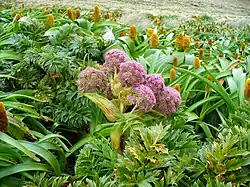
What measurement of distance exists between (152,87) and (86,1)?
30.8ft

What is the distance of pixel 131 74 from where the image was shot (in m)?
1.83

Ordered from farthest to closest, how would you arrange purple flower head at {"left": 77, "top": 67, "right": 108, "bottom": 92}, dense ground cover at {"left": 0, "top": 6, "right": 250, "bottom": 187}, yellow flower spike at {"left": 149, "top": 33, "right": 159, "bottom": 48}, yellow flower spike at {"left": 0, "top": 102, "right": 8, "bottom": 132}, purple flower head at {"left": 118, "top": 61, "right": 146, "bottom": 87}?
Result: yellow flower spike at {"left": 149, "top": 33, "right": 159, "bottom": 48} < purple flower head at {"left": 77, "top": 67, "right": 108, "bottom": 92} < purple flower head at {"left": 118, "top": 61, "right": 146, "bottom": 87} < yellow flower spike at {"left": 0, "top": 102, "right": 8, "bottom": 132} < dense ground cover at {"left": 0, "top": 6, "right": 250, "bottom": 187}

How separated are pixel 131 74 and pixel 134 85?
0.05 metres

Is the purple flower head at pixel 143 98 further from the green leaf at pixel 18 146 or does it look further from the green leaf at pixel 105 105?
the green leaf at pixel 18 146

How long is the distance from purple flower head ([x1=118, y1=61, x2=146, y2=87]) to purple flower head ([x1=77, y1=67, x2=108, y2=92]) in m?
0.13

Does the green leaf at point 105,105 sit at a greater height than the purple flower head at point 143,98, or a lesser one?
lesser

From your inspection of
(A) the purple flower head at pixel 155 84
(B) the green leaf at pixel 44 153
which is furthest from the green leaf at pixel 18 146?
(A) the purple flower head at pixel 155 84

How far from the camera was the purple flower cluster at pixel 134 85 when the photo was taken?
1789mm

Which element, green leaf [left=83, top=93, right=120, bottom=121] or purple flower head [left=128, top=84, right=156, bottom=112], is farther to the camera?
green leaf [left=83, top=93, right=120, bottom=121]

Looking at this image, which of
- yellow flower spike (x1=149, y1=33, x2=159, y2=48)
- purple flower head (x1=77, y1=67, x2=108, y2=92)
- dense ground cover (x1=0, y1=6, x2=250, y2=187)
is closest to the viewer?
dense ground cover (x1=0, y1=6, x2=250, y2=187)

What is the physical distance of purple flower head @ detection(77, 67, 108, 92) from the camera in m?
1.95

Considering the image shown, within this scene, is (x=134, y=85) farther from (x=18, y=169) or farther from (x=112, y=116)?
(x=18, y=169)

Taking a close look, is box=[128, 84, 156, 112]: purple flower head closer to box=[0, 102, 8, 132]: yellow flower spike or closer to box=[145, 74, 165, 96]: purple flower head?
box=[145, 74, 165, 96]: purple flower head

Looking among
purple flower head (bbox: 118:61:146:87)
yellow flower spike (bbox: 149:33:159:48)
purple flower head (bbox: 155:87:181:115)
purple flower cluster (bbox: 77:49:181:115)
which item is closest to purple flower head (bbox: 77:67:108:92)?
purple flower cluster (bbox: 77:49:181:115)
